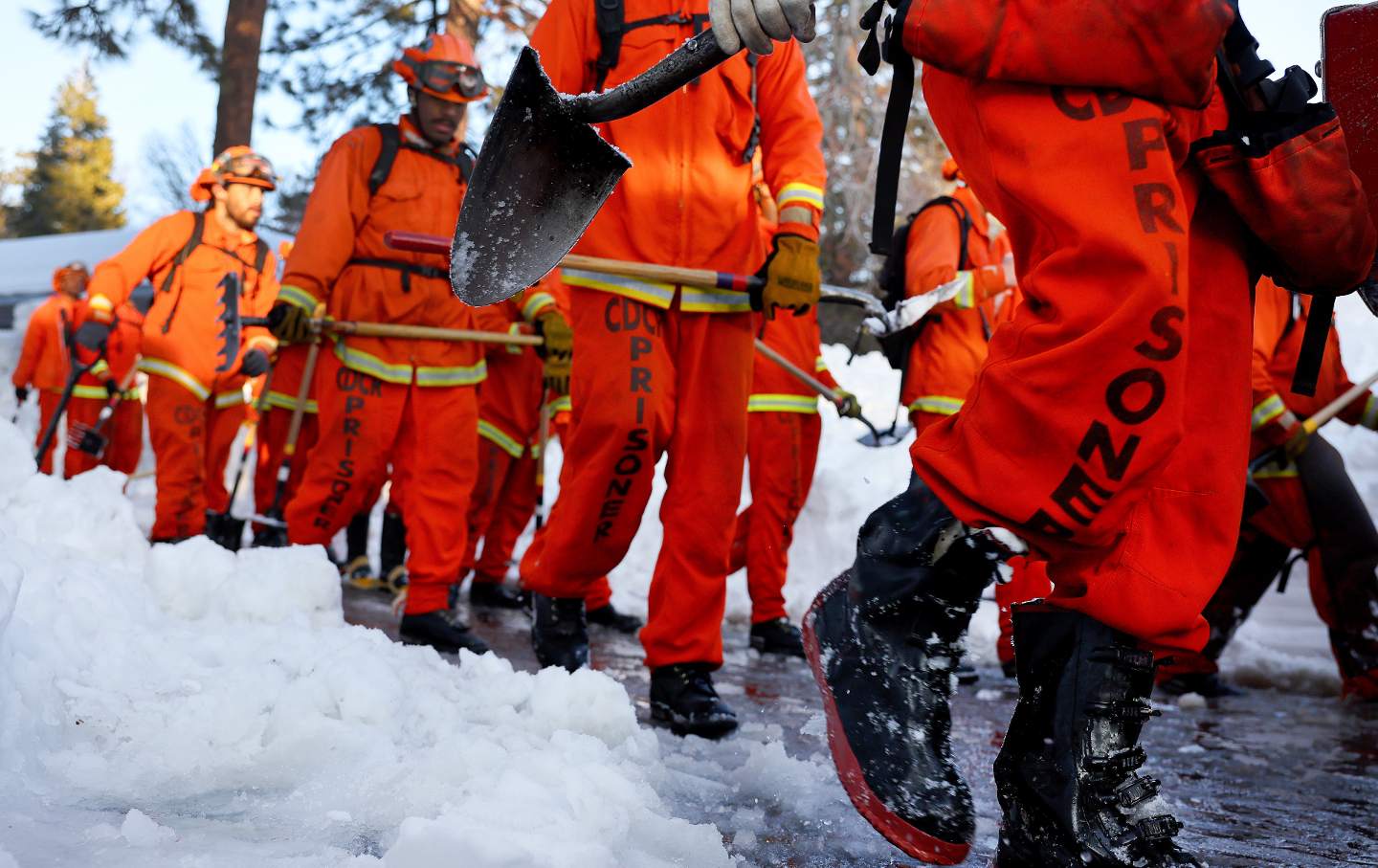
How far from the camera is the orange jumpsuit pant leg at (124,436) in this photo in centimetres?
1023

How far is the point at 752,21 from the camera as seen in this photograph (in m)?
2.09

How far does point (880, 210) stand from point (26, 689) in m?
1.74

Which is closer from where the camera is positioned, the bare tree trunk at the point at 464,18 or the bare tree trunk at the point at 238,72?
the bare tree trunk at the point at 238,72

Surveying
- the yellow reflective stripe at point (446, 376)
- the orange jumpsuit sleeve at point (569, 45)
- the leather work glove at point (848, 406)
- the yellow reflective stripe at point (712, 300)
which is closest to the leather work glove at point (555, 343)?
the yellow reflective stripe at point (446, 376)

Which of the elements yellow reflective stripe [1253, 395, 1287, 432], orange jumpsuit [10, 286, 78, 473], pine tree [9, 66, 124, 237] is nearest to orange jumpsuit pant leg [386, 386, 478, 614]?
yellow reflective stripe [1253, 395, 1287, 432]

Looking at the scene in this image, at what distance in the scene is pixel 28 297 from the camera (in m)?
18.9

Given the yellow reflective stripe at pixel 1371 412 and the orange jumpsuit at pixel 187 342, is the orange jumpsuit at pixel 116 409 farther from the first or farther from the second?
the yellow reflective stripe at pixel 1371 412

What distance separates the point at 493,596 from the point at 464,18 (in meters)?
6.91

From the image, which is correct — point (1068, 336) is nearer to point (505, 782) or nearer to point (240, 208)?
point (505, 782)

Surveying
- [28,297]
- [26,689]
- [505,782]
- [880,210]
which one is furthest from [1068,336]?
[28,297]

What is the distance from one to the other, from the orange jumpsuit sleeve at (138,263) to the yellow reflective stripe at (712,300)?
5.48 metres

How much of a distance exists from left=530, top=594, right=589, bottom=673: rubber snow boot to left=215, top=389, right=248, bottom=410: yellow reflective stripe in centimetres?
510

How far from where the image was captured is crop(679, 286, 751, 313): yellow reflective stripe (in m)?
3.67

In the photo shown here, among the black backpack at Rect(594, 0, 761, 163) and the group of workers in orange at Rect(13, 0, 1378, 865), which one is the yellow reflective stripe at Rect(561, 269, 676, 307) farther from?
the black backpack at Rect(594, 0, 761, 163)
